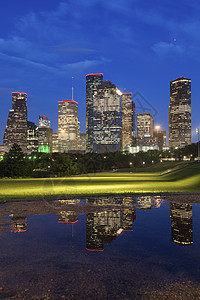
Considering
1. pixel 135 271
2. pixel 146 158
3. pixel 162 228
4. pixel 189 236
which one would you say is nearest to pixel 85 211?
pixel 162 228

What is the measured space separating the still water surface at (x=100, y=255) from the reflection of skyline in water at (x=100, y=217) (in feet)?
0.13

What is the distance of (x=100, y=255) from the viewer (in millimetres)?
7344

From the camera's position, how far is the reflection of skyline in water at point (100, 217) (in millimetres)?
9219

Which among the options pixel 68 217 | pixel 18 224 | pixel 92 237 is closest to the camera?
pixel 92 237

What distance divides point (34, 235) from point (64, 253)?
8.00ft

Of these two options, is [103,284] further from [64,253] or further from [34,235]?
[34,235]

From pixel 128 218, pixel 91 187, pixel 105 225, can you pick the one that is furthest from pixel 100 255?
pixel 91 187

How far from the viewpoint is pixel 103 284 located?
561 centimetres

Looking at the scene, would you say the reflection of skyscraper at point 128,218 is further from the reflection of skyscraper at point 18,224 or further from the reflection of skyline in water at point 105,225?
the reflection of skyscraper at point 18,224

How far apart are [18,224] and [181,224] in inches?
282

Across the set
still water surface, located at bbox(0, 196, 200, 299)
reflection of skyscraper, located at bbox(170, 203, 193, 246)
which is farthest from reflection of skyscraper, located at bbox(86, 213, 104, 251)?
reflection of skyscraper, located at bbox(170, 203, 193, 246)

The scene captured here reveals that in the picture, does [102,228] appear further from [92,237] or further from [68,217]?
[68,217]

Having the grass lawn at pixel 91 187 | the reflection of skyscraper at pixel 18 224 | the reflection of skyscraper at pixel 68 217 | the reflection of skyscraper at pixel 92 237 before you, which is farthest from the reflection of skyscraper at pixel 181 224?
the grass lawn at pixel 91 187

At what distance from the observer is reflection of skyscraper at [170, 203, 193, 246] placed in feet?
29.1
